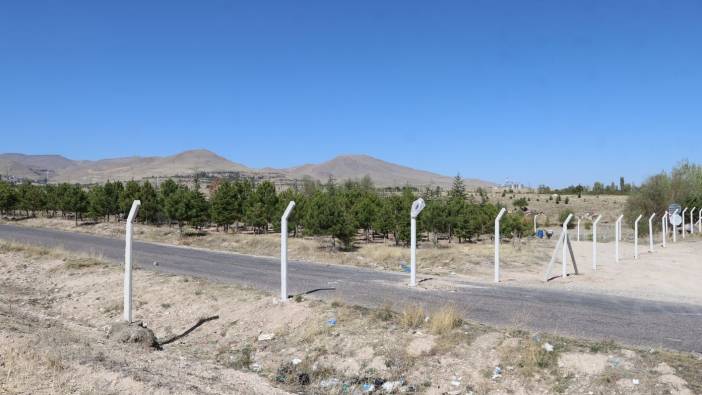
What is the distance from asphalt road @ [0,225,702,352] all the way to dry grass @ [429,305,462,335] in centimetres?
89

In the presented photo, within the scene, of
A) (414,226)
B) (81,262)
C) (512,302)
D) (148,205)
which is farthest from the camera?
(148,205)

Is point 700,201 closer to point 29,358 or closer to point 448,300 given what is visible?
point 448,300

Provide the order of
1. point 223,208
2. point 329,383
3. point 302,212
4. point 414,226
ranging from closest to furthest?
point 329,383 < point 414,226 < point 302,212 < point 223,208

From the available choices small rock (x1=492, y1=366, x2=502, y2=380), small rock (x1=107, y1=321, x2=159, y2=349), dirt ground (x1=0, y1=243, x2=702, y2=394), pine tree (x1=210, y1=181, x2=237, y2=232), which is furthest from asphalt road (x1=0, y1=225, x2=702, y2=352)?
pine tree (x1=210, y1=181, x2=237, y2=232)

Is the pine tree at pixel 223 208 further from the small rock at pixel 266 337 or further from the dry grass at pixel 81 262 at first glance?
the small rock at pixel 266 337

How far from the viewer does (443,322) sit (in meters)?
8.70

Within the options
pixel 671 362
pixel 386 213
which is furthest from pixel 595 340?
pixel 386 213

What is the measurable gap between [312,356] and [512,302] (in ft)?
16.4

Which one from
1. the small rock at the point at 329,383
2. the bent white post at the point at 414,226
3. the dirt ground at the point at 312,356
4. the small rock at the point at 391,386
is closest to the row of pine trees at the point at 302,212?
the bent white post at the point at 414,226

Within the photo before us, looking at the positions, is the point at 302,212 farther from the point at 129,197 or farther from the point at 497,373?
the point at 497,373

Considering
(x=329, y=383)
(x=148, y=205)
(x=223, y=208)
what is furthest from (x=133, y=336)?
(x=148, y=205)

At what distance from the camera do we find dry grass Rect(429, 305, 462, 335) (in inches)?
339

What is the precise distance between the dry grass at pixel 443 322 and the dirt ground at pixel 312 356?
17 millimetres

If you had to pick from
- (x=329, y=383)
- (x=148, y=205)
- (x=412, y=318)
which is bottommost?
(x=329, y=383)
